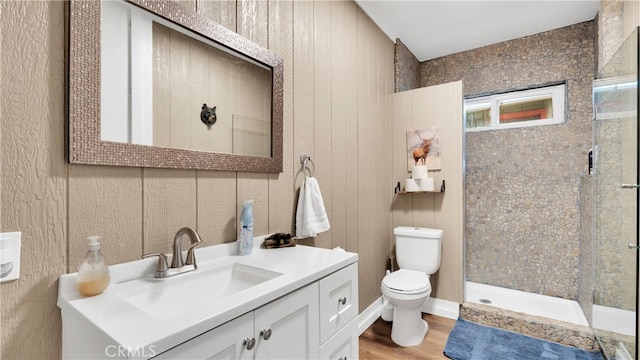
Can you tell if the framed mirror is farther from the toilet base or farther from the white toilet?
the toilet base

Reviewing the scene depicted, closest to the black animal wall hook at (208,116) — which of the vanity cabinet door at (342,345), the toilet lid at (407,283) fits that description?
the vanity cabinet door at (342,345)

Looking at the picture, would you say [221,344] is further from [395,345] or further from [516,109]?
[516,109]

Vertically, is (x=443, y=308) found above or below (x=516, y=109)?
below

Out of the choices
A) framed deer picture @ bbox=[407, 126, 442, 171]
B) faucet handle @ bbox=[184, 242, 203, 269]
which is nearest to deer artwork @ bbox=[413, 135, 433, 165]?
framed deer picture @ bbox=[407, 126, 442, 171]

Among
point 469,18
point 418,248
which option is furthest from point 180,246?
point 469,18

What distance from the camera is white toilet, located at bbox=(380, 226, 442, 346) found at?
2.07 metres

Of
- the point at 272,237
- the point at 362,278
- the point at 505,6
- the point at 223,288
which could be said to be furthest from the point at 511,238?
the point at 223,288

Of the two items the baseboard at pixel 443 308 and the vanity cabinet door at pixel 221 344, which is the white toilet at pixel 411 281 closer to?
the baseboard at pixel 443 308

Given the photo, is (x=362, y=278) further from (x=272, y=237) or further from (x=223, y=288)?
(x=223, y=288)

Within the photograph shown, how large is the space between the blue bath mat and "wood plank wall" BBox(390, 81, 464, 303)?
0.37m

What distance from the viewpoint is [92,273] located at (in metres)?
0.82

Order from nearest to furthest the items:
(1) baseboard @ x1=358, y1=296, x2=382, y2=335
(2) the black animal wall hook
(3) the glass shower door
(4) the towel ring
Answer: (2) the black animal wall hook
(3) the glass shower door
(4) the towel ring
(1) baseboard @ x1=358, y1=296, x2=382, y2=335

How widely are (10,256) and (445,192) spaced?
270 cm

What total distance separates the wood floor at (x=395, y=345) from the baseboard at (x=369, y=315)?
3 centimetres
